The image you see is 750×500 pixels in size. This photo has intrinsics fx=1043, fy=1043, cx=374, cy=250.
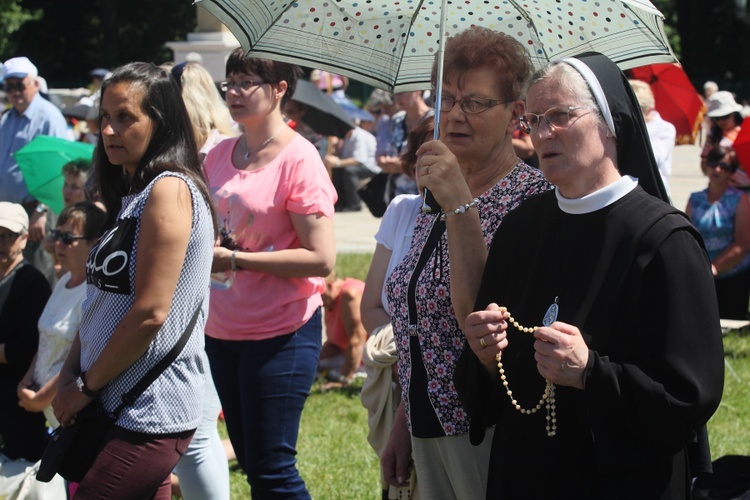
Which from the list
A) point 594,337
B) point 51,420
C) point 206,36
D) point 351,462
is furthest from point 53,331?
point 206,36

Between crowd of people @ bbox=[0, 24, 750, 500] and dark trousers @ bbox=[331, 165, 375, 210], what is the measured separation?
461 inches

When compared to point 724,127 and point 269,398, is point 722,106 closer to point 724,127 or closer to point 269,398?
point 724,127

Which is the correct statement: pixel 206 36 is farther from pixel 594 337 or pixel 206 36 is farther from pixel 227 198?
pixel 594 337

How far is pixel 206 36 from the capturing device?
16234 millimetres

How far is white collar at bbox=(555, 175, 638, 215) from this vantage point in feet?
8.40

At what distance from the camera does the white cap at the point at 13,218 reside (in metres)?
5.61

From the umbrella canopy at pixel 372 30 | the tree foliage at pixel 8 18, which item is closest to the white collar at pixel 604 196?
the umbrella canopy at pixel 372 30

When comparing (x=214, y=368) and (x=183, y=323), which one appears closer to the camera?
(x=183, y=323)

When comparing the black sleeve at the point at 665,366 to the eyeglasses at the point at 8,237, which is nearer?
the black sleeve at the point at 665,366

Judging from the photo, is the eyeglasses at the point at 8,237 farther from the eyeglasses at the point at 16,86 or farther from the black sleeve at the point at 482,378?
the eyeglasses at the point at 16,86

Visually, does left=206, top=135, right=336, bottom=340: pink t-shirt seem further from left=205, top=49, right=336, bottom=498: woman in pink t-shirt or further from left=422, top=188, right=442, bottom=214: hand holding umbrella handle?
left=422, top=188, right=442, bottom=214: hand holding umbrella handle

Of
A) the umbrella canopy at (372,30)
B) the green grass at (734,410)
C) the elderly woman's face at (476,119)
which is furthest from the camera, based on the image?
the green grass at (734,410)

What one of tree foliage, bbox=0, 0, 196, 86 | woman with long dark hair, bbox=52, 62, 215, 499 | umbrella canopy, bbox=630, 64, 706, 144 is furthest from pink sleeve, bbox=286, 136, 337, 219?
tree foliage, bbox=0, 0, 196, 86

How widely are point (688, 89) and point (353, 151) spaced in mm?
7903
